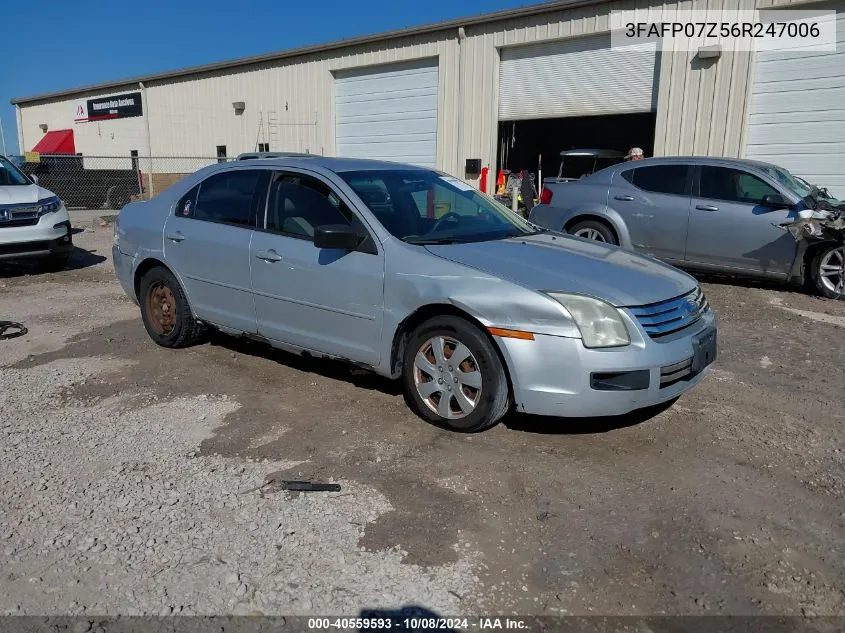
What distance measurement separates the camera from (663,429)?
4.19 m

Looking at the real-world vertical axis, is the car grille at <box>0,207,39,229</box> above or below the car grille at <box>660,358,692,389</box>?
above

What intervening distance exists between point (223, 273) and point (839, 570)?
165 inches

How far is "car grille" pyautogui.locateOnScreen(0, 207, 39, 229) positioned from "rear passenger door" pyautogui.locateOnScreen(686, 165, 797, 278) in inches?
353

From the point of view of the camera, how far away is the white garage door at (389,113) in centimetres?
1698

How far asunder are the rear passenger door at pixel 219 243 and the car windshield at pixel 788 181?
630cm

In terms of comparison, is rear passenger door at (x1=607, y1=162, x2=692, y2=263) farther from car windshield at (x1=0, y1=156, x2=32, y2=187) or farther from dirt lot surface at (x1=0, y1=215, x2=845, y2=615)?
car windshield at (x1=0, y1=156, x2=32, y2=187)

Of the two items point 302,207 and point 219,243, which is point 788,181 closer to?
point 302,207

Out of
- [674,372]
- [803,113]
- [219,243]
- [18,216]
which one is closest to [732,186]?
[803,113]

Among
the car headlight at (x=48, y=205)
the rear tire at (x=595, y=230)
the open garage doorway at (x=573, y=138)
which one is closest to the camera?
the rear tire at (x=595, y=230)

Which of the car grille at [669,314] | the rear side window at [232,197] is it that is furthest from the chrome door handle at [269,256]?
the car grille at [669,314]

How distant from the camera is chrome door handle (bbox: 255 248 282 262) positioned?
474 cm

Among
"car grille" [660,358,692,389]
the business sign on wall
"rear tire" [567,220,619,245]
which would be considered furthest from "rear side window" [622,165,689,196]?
the business sign on wall

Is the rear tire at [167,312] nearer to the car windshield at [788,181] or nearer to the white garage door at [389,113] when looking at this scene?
the car windshield at [788,181]

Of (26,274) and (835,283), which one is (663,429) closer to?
(835,283)
